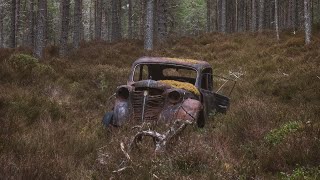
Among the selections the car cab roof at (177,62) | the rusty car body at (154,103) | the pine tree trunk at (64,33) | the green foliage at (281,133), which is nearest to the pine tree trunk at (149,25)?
the pine tree trunk at (64,33)

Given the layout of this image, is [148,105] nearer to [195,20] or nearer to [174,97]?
[174,97]

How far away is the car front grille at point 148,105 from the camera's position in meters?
7.89

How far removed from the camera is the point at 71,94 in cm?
1142

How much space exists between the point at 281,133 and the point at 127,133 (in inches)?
92.5

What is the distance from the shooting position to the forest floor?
16.6ft

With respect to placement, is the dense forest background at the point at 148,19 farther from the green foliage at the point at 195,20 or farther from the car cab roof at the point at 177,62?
the car cab roof at the point at 177,62

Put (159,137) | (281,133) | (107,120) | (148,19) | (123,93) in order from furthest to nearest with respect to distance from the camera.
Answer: (148,19) < (123,93) < (107,120) < (281,133) < (159,137)

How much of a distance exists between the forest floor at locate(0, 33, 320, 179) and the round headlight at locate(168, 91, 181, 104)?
26.7 inches

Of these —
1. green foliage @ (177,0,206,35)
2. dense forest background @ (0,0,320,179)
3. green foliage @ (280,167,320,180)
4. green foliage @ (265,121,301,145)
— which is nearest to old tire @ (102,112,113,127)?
dense forest background @ (0,0,320,179)

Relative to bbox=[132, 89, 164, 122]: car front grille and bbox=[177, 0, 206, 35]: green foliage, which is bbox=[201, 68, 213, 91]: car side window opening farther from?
bbox=[177, 0, 206, 35]: green foliage

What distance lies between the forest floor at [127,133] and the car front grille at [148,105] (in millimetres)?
665

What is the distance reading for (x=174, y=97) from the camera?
7.89m

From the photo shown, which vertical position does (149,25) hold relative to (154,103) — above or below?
above

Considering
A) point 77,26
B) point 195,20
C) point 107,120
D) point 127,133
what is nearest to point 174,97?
point 107,120
